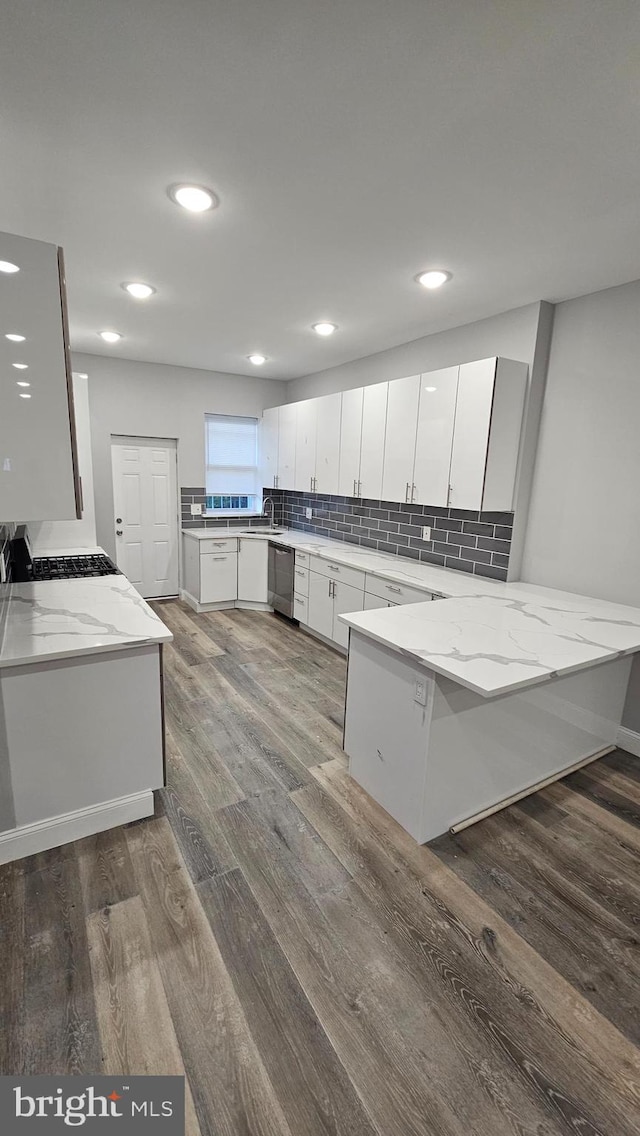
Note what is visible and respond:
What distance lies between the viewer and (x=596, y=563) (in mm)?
2936

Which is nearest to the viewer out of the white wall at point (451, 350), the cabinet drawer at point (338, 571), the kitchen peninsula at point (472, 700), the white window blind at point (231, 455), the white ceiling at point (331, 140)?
the white ceiling at point (331, 140)

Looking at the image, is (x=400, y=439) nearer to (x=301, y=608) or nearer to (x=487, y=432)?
(x=487, y=432)

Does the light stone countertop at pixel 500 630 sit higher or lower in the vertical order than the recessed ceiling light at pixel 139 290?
lower

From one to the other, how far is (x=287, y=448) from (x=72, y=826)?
13.9ft

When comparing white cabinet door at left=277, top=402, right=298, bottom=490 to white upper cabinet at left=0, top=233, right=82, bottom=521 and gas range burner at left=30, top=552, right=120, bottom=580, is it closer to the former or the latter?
gas range burner at left=30, top=552, right=120, bottom=580

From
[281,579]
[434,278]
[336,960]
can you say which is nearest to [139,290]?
[434,278]

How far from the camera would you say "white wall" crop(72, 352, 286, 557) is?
4992 mm

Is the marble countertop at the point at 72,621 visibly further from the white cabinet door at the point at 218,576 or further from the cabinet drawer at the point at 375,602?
the white cabinet door at the point at 218,576

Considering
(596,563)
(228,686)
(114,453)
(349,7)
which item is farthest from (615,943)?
(114,453)

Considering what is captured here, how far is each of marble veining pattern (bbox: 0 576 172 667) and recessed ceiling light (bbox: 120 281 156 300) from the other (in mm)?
1876

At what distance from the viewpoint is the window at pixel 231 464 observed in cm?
578

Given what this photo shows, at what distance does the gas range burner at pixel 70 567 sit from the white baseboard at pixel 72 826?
5.15ft

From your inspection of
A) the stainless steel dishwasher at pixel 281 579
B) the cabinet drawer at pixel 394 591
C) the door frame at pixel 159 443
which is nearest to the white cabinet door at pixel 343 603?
the cabinet drawer at pixel 394 591

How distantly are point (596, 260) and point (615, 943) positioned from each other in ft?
9.83
